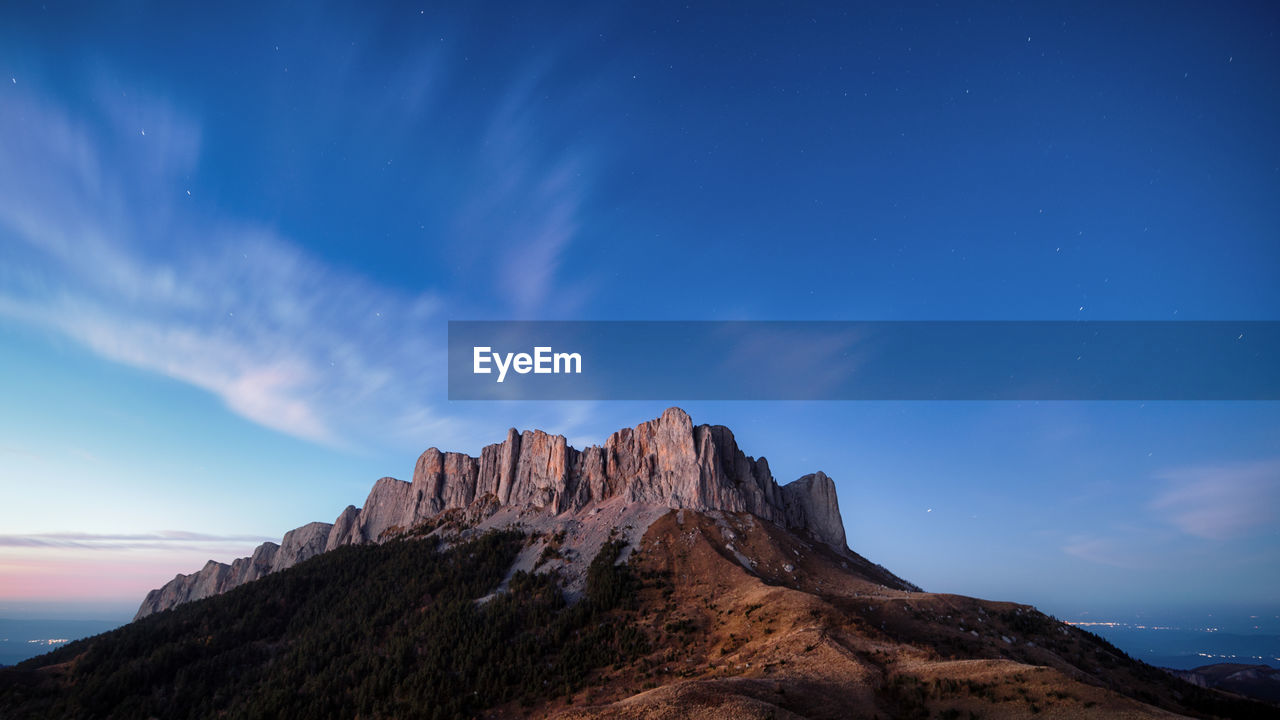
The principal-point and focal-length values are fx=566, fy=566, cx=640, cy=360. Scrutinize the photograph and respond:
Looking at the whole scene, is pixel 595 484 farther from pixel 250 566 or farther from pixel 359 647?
pixel 250 566

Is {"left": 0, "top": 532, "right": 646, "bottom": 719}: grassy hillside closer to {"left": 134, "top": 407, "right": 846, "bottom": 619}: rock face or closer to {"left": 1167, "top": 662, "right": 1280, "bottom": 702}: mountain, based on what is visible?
{"left": 134, "top": 407, "right": 846, "bottom": 619}: rock face

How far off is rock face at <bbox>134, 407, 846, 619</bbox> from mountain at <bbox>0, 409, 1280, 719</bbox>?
0.63 meters

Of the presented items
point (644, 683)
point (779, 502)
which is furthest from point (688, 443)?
point (644, 683)

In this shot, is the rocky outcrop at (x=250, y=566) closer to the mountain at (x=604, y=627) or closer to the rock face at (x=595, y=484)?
the rock face at (x=595, y=484)

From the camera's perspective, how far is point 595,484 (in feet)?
472

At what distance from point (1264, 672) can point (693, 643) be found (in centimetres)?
11611

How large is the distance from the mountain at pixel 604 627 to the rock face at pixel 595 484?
629mm

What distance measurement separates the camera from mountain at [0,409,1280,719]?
48.1 m

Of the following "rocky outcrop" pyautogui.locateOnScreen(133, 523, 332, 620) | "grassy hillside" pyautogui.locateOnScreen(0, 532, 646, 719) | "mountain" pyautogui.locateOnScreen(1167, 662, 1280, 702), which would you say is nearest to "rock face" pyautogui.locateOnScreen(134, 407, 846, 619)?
"rocky outcrop" pyautogui.locateOnScreen(133, 523, 332, 620)

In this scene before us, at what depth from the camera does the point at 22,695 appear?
317 feet

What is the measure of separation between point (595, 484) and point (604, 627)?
58.6 m

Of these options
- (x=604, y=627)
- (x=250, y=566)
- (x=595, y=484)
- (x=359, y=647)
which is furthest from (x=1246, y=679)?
(x=250, y=566)

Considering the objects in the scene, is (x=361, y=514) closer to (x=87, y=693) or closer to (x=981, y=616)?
(x=87, y=693)

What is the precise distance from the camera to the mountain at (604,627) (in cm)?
4809
